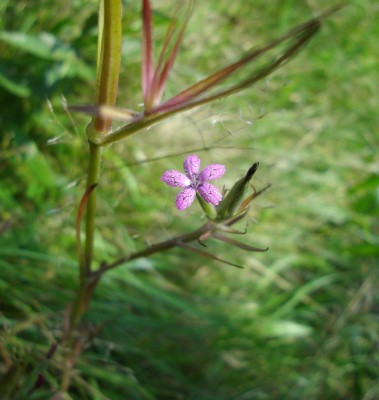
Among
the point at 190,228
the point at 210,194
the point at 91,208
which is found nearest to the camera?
the point at 210,194

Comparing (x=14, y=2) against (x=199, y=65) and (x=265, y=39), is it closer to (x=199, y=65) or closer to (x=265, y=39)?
(x=199, y=65)

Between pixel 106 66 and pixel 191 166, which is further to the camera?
pixel 191 166

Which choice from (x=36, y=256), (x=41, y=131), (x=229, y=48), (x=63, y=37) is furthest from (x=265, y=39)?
(x=36, y=256)

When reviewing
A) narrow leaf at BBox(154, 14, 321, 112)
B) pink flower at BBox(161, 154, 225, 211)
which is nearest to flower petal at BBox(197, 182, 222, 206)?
pink flower at BBox(161, 154, 225, 211)

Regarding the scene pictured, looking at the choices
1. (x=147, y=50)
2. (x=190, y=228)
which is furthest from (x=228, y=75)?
(x=190, y=228)

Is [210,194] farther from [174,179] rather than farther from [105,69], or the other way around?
[105,69]

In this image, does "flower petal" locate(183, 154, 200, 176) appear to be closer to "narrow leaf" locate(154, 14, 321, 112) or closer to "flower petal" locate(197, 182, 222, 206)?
"flower petal" locate(197, 182, 222, 206)

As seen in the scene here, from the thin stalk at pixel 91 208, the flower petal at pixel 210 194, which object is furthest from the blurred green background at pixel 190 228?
the flower petal at pixel 210 194

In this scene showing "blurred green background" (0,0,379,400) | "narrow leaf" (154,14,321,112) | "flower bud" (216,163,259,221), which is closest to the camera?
"narrow leaf" (154,14,321,112)

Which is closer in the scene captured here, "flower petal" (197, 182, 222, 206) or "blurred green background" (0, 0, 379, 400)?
"flower petal" (197, 182, 222, 206)
